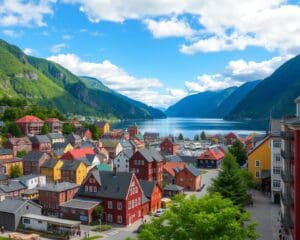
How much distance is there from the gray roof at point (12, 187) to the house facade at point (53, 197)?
961 cm

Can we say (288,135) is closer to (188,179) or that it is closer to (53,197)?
(53,197)

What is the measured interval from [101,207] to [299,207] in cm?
3471

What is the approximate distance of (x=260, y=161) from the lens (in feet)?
259

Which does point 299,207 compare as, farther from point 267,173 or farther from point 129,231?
point 267,173

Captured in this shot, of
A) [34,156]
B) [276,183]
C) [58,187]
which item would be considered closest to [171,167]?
[276,183]

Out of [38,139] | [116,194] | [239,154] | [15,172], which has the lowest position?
[15,172]

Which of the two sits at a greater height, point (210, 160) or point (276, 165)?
point (276, 165)

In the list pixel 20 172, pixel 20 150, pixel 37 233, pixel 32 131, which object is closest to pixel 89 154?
pixel 20 172

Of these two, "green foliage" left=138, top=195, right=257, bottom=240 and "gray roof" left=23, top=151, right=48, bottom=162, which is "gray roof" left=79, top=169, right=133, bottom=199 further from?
"gray roof" left=23, top=151, right=48, bottom=162

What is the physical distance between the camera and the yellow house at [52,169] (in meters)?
91.5

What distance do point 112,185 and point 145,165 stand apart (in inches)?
765

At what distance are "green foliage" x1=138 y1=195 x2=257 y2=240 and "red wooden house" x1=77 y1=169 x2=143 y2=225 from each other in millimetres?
31663

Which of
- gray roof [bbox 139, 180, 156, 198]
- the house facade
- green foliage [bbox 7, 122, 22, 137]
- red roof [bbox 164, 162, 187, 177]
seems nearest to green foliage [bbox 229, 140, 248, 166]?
red roof [bbox 164, 162, 187, 177]

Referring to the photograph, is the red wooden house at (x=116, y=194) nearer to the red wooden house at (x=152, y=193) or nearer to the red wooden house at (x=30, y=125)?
the red wooden house at (x=152, y=193)
